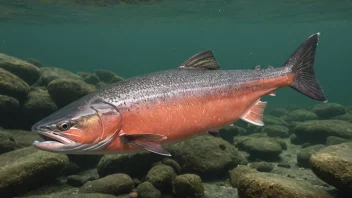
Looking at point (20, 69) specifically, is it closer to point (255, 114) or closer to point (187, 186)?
point (187, 186)

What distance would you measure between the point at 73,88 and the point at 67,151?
6.93 m

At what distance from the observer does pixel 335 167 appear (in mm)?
4570

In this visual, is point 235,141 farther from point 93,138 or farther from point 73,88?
point 93,138

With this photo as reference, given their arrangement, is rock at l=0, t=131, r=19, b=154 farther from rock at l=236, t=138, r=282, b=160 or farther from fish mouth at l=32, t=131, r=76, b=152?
rock at l=236, t=138, r=282, b=160

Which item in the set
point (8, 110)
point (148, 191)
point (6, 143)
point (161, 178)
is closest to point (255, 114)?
point (161, 178)

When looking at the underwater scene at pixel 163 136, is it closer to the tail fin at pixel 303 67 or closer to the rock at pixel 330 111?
the tail fin at pixel 303 67

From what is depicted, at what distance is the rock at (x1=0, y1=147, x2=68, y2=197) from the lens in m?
5.08

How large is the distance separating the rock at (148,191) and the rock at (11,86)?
5.29 m

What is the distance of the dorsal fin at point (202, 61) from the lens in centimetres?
419

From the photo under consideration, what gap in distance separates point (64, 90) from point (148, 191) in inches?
210

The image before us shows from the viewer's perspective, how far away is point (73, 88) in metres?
9.30

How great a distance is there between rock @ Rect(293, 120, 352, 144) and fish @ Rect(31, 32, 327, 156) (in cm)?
737

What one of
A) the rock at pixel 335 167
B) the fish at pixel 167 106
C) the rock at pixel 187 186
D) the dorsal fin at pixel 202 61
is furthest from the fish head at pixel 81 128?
the rock at pixel 335 167

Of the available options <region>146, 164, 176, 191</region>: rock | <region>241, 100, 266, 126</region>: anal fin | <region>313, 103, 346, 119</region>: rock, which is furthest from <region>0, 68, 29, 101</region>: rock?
<region>313, 103, 346, 119</region>: rock
